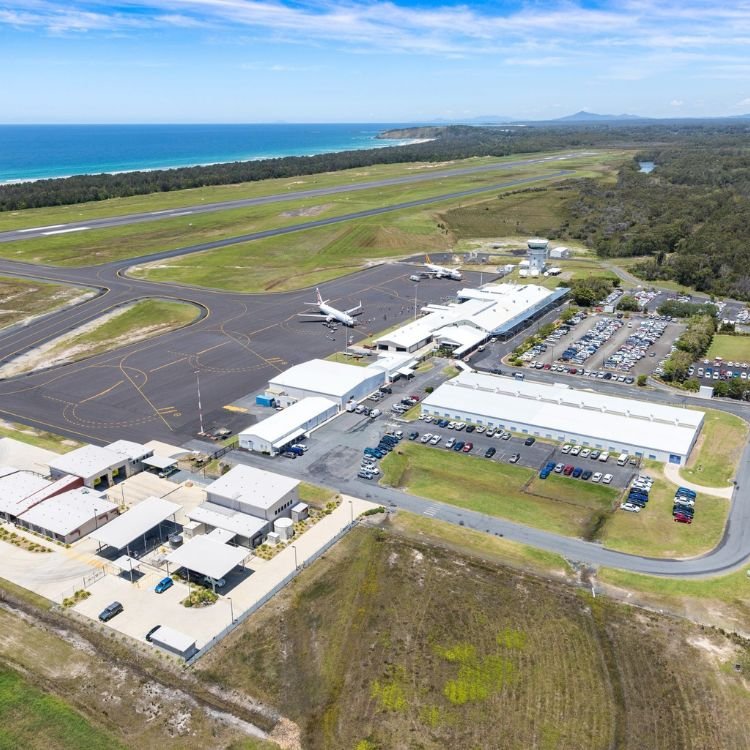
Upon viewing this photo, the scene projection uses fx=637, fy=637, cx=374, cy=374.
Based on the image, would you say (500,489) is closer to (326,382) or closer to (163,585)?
(326,382)

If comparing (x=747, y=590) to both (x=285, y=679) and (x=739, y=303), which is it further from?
(x=739, y=303)

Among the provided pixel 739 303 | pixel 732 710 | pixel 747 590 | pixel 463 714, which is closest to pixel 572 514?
pixel 747 590

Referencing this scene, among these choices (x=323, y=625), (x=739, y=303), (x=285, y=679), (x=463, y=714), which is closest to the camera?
(x=463, y=714)

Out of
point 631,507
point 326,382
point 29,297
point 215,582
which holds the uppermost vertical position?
point 29,297

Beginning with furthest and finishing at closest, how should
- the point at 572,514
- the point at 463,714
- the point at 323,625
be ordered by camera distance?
the point at 572,514 < the point at 323,625 < the point at 463,714

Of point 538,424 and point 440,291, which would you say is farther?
point 440,291

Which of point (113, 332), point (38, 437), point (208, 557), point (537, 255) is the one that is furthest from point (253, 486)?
point (537, 255)

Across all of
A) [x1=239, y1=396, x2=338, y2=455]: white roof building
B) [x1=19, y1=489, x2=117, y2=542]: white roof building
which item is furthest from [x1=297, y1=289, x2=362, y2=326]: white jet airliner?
[x1=19, y1=489, x2=117, y2=542]: white roof building

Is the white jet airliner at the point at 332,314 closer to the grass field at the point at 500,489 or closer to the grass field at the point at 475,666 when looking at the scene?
the grass field at the point at 500,489
